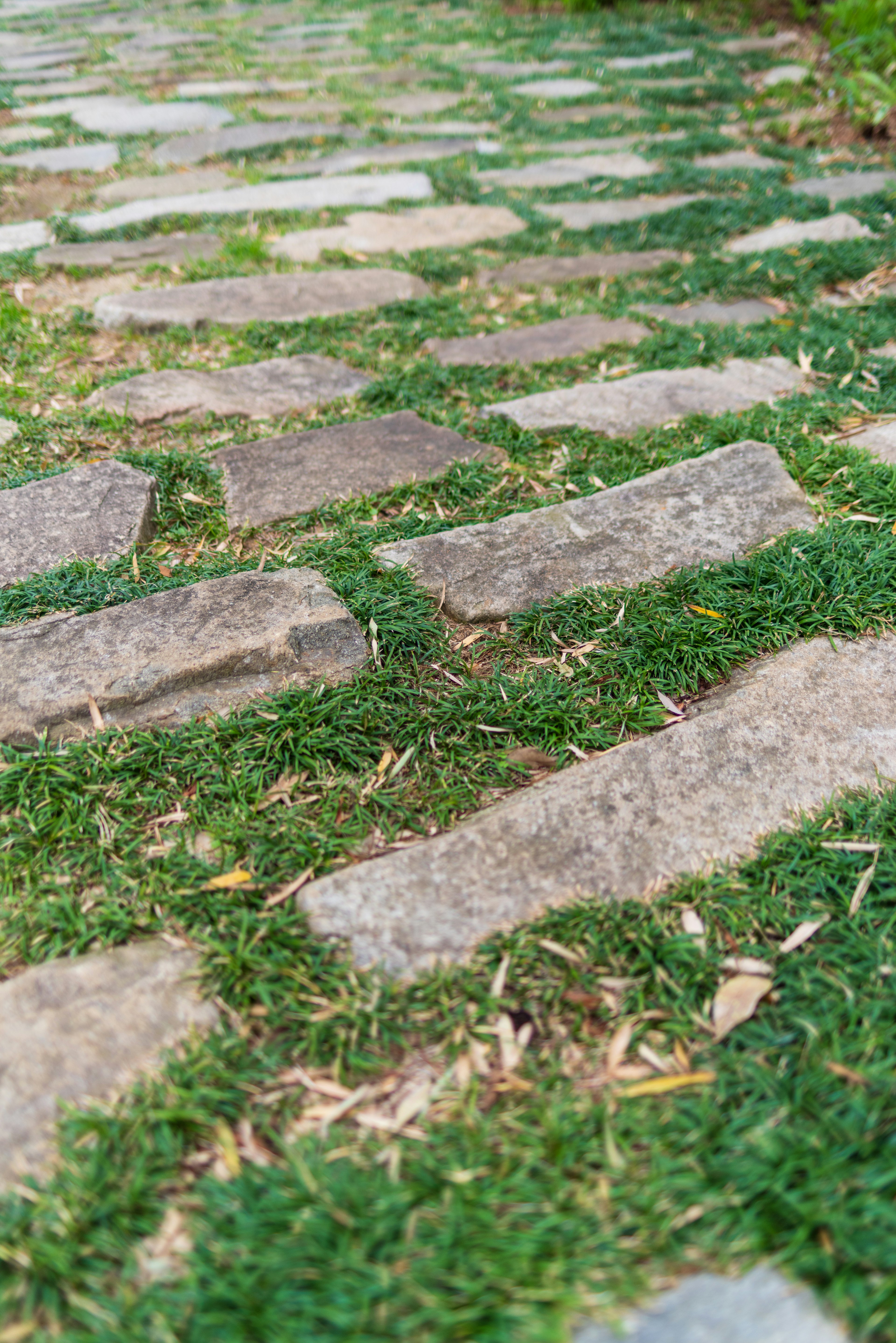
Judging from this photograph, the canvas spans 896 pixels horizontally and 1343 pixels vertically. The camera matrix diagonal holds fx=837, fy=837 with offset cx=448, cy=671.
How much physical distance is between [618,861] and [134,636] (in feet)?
3.53

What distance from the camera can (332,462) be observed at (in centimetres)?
243

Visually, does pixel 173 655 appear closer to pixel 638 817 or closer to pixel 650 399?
pixel 638 817

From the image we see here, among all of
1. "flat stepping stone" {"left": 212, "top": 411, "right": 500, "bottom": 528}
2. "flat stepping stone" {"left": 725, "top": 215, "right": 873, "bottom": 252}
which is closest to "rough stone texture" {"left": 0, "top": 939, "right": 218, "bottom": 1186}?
"flat stepping stone" {"left": 212, "top": 411, "right": 500, "bottom": 528}

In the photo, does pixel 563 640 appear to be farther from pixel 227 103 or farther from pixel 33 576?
pixel 227 103

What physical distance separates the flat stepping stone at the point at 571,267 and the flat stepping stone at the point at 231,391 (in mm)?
1149

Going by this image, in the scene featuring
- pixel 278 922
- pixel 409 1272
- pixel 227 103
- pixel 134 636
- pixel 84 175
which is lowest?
pixel 409 1272

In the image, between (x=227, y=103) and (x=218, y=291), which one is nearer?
(x=218, y=291)

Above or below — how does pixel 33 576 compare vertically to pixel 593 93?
below

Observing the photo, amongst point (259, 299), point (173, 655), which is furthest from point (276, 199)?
point (173, 655)

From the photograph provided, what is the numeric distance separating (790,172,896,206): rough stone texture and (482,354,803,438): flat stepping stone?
208 cm

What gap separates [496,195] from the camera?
14.6 feet

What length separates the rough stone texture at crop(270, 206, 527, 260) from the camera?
12.6ft

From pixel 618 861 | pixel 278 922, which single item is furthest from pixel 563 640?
pixel 278 922

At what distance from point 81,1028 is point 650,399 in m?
2.42
